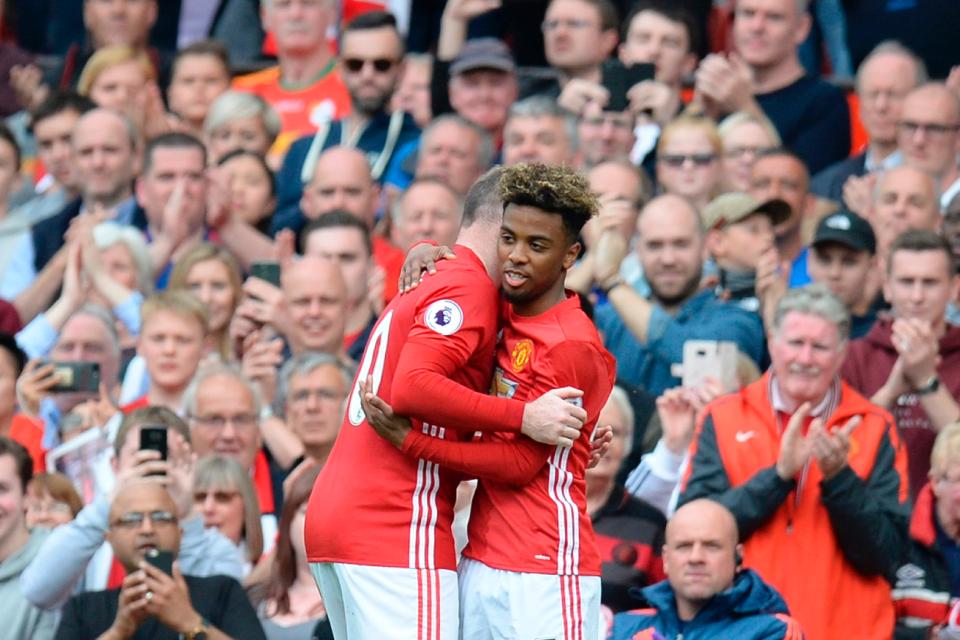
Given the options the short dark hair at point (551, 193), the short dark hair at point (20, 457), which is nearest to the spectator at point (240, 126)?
the short dark hair at point (20, 457)

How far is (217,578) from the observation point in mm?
9539

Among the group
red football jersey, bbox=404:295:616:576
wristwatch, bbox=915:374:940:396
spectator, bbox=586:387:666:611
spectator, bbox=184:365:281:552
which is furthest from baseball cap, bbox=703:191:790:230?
red football jersey, bbox=404:295:616:576

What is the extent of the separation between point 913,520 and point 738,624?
1.19m

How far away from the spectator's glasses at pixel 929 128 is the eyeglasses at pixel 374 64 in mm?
3175

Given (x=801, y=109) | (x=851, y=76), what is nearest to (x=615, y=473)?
(x=801, y=109)

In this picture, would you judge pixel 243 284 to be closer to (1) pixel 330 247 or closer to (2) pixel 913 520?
(1) pixel 330 247

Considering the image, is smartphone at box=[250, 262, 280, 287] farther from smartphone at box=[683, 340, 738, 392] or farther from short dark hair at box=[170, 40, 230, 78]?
short dark hair at box=[170, 40, 230, 78]

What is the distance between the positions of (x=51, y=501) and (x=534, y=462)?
362 cm

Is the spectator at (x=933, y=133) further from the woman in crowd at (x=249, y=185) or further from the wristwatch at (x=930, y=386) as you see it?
the woman in crowd at (x=249, y=185)

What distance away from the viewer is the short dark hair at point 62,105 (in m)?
14.4

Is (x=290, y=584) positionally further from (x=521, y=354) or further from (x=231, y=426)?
(x=521, y=354)

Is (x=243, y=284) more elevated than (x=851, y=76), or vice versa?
(x=851, y=76)

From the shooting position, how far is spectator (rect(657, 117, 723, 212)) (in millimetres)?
12281

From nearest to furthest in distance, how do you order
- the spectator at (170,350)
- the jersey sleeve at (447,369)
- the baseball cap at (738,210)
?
the jersey sleeve at (447,369), the spectator at (170,350), the baseball cap at (738,210)
